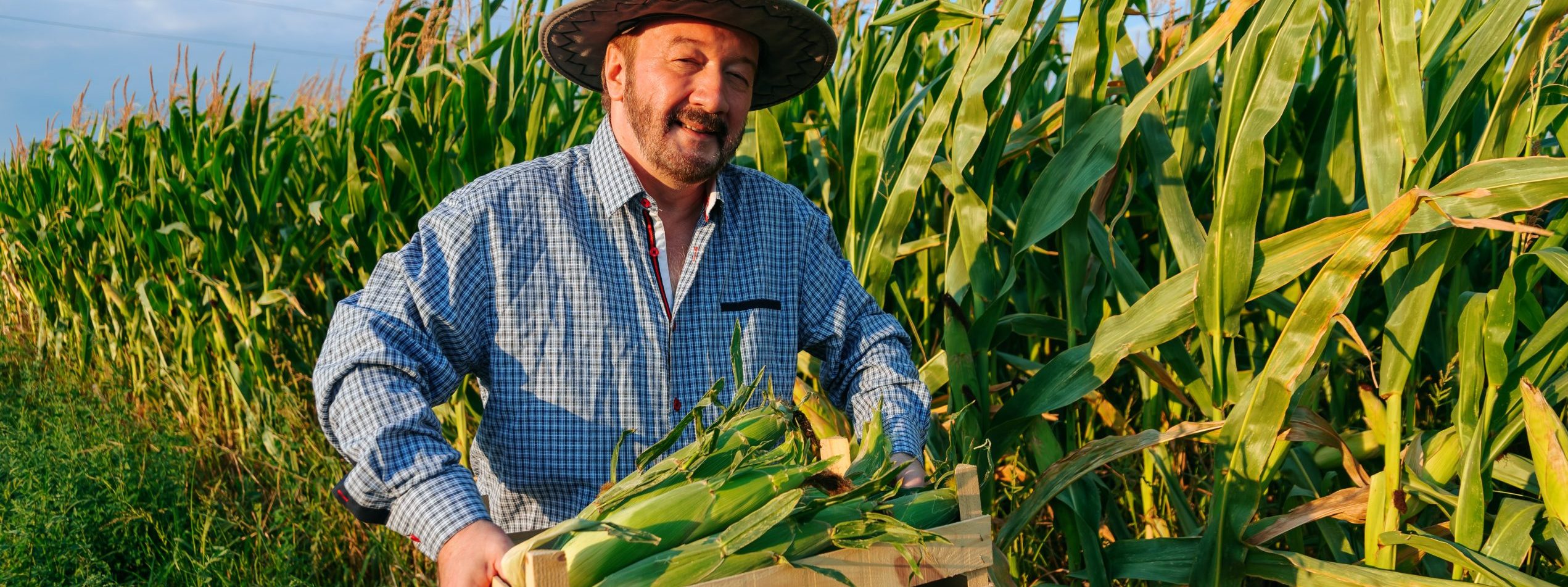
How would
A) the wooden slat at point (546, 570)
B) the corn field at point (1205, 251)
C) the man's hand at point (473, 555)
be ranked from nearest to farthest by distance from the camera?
1. the wooden slat at point (546, 570)
2. the man's hand at point (473, 555)
3. the corn field at point (1205, 251)

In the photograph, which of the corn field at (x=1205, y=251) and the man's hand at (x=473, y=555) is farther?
the corn field at (x=1205, y=251)

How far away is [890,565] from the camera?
1.06 metres

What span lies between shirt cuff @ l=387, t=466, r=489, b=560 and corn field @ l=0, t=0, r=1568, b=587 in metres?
0.56

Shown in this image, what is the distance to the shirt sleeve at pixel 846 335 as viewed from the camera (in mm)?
1752

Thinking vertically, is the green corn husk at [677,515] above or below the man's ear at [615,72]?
below

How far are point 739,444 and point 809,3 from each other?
1.57m

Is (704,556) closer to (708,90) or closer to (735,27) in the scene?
(708,90)

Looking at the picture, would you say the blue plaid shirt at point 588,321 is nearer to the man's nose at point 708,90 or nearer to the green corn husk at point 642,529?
the man's nose at point 708,90

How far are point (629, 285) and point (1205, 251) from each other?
0.87 metres

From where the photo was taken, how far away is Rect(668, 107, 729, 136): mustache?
1.69 meters

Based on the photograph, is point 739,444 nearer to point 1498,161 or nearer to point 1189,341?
point 1498,161

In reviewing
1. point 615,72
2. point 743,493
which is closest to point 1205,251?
point 743,493

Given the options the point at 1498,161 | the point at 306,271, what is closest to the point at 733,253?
the point at 1498,161

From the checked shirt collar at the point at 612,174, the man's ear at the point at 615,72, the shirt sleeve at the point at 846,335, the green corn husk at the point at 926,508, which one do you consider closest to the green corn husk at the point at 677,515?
the green corn husk at the point at 926,508
